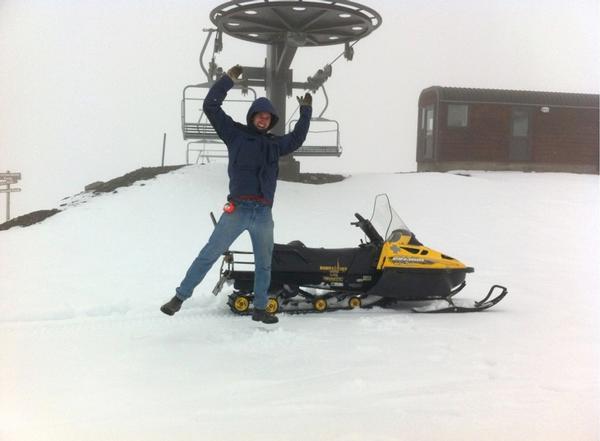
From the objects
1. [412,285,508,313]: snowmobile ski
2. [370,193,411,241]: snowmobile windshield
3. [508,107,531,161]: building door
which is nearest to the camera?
[412,285,508,313]: snowmobile ski

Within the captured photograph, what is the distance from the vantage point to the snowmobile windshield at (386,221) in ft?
18.1

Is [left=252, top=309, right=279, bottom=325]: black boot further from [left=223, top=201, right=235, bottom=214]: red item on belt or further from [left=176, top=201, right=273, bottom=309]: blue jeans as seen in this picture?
[left=223, top=201, right=235, bottom=214]: red item on belt

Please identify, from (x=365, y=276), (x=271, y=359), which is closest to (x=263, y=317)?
(x=271, y=359)

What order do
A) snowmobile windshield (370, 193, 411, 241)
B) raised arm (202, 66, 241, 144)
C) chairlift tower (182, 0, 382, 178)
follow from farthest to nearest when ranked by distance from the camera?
1. chairlift tower (182, 0, 382, 178)
2. snowmobile windshield (370, 193, 411, 241)
3. raised arm (202, 66, 241, 144)

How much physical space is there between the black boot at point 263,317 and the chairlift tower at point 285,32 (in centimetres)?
617

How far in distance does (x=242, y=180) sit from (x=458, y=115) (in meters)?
15.6

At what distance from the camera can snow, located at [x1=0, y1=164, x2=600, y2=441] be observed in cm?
269

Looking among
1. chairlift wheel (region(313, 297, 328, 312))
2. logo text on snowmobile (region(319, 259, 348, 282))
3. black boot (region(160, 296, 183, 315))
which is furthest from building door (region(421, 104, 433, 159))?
black boot (region(160, 296, 183, 315))

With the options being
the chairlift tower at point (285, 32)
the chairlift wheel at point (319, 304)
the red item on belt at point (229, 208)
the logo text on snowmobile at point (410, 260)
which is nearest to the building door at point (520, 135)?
the chairlift tower at point (285, 32)

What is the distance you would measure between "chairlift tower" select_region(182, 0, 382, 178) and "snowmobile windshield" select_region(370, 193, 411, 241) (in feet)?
15.2

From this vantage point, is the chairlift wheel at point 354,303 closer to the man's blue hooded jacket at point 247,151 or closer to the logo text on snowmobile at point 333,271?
the logo text on snowmobile at point 333,271

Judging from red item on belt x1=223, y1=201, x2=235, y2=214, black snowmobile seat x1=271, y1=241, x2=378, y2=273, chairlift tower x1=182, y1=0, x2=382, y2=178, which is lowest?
black snowmobile seat x1=271, y1=241, x2=378, y2=273

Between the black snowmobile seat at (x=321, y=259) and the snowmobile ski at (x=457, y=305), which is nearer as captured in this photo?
the black snowmobile seat at (x=321, y=259)

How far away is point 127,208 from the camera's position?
1072 cm
